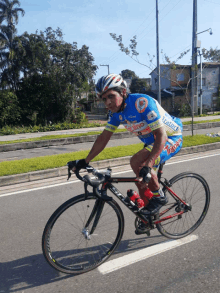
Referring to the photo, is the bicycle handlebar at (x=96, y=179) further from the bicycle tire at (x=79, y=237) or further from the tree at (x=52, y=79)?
the tree at (x=52, y=79)

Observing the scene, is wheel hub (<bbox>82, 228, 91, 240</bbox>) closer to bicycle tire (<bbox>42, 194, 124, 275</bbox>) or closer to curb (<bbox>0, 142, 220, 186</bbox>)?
bicycle tire (<bbox>42, 194, 124, 275</bbox>)

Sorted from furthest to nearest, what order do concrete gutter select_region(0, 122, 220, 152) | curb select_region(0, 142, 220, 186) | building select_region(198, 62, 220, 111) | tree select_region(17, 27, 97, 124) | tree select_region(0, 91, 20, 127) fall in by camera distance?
building select_region(198, 62, 220, 111)
tree select_region(17, 27, 97, 124)
tree select_region(0, 91, 20, 127)
concrete gutter select_region(0, 122, 220, 152)
curb select_region(0, 142, 220, 186)

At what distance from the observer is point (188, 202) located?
355cm

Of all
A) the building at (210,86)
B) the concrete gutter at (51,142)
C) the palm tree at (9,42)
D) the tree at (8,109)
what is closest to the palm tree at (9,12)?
the palm tree at (9,42)

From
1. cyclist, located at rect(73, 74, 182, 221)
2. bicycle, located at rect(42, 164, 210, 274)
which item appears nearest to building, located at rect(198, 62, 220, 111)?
bicycle, located at rect(42, 164, 210, 274)

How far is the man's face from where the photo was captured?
2710 mm

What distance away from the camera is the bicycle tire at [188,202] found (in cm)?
342

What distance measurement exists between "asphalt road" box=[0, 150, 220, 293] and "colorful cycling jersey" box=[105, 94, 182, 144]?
4.39 feet

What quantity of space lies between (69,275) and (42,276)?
274 mm

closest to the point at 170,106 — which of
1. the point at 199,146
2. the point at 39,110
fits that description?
the point at 39,110

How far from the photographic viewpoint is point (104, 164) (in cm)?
765

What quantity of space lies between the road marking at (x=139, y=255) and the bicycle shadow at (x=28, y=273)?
0.38ft

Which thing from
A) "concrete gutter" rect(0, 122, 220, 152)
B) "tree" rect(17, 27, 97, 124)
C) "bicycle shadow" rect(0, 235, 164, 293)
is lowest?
"bicycle shadow" rect(0, 235, 164, 293)

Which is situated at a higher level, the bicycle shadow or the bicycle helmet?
the bicycle helmet
